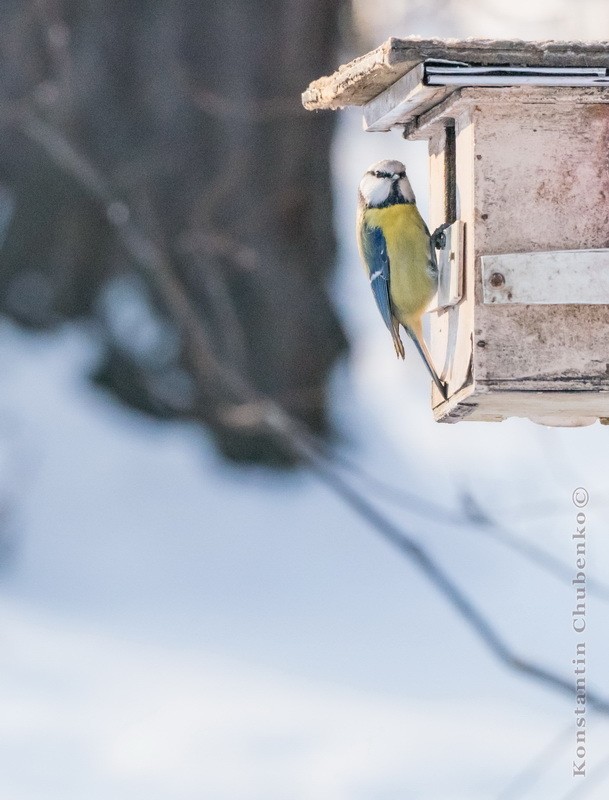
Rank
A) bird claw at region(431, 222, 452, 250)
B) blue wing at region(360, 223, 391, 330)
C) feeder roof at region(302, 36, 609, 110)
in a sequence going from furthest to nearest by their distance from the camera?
blue wing at region(360, 223, 391, 330) < bird claw at region(431, 222, 452, 250) < feeder roof at region(302, 36, 609, 110)

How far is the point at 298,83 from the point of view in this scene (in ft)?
23.0

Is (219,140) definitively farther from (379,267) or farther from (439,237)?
(439,237)

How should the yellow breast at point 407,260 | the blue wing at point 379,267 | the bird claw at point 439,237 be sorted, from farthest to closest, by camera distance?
the blue wing at point 379,267
the yellow breast at point 407,260
the bird claw at point 439,237

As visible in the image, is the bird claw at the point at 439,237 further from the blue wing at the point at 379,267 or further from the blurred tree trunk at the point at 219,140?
the blurred tree trunk at the point at 219,140

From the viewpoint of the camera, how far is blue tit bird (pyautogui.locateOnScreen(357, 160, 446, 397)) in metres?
2.73

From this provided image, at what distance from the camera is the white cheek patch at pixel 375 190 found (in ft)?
9.52

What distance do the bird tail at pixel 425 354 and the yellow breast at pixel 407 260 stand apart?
0.03m

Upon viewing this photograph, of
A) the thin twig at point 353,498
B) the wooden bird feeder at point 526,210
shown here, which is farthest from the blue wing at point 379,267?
the thin twig at point 353,498

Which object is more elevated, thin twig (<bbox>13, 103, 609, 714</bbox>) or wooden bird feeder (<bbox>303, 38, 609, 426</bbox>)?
wooden bird feeder (<bbox>303, 38, 609, 426</bbox>)

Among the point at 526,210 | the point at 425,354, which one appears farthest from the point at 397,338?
the point at 526,210

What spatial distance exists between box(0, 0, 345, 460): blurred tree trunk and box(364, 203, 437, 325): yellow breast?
12.5ft

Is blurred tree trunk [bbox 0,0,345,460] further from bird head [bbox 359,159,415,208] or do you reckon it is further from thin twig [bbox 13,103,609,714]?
bird head [bbox 359,159,415,208]

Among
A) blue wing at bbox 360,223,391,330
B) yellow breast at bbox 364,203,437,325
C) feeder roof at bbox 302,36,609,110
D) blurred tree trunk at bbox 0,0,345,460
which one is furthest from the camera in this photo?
blurred tree trunk at bbox 0,0,345,460

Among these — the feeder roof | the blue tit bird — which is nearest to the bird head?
the blue tit bird
